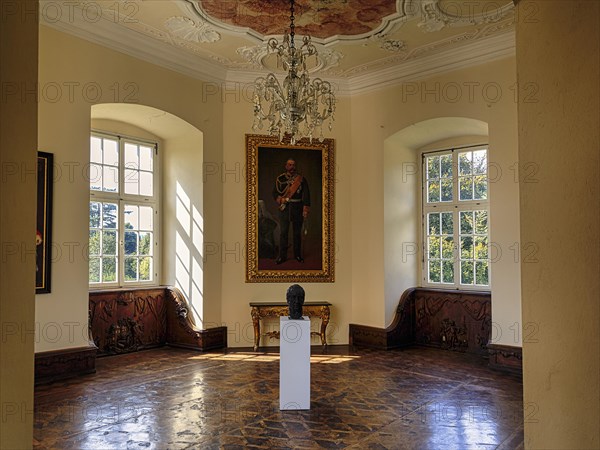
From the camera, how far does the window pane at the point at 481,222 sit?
843cm

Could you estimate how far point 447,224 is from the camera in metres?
8.95

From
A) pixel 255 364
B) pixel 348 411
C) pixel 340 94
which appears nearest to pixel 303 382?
pixel 348 411

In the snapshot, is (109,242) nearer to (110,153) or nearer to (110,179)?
(110,179)

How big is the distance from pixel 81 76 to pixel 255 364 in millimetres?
4649

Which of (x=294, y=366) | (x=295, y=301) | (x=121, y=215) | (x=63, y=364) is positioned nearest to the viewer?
(x=294, y=366)

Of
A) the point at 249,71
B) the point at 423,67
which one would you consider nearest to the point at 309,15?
the point at 249,71

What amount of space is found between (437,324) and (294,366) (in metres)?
4.30

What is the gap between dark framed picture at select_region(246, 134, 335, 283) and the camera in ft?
28.1

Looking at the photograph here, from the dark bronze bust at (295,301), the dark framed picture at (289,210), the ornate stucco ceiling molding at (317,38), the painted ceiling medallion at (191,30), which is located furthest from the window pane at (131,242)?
the dark bronze bust at (295,301)

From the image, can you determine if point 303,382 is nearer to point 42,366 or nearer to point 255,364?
point 255,364

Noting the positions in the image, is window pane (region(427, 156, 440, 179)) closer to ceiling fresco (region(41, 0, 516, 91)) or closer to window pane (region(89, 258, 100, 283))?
ceiling fresco (region(41, 0, 516, 91))

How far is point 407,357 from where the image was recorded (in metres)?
7.85

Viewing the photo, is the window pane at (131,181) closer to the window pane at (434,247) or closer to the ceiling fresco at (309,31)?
the ceiling fresco at (309,31)

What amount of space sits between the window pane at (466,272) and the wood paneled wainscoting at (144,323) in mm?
4226
